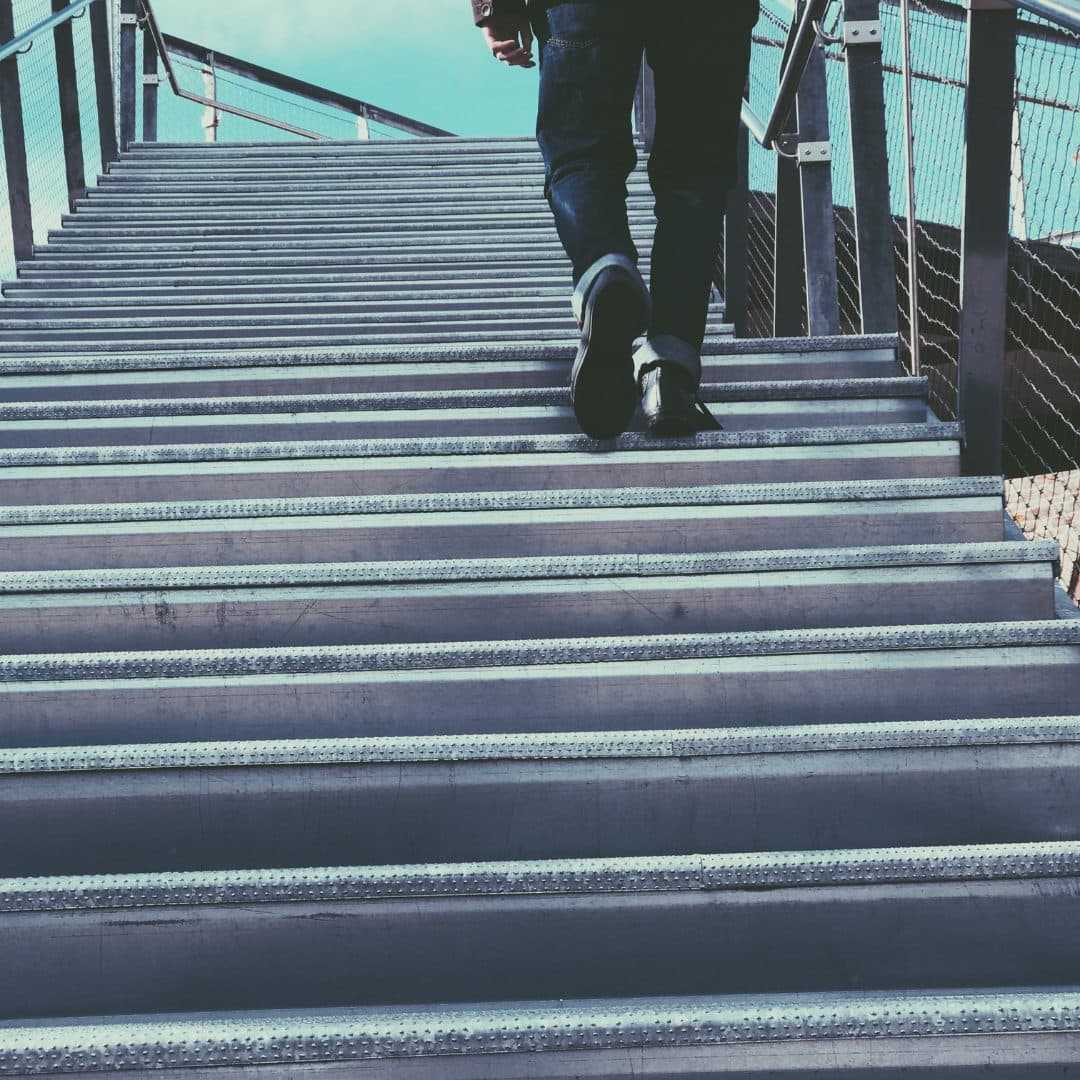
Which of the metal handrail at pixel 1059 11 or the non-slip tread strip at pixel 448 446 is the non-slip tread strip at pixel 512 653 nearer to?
the non-slip tread strip at pixel 448 446

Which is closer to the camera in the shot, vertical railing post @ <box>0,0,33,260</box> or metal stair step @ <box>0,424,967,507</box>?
metal stair step @ <box>0,424,967,507</box>

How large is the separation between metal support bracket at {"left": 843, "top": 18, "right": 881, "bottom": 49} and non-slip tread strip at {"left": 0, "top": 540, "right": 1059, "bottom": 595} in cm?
127

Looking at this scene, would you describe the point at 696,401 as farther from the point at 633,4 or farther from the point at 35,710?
the point at 35,710

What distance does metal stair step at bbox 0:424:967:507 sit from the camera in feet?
5.72

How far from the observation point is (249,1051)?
857mm

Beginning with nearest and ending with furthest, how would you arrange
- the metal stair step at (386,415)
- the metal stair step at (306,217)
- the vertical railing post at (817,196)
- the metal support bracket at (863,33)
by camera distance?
the metal stair step at (386,415) < the metal support bracket at (863,33) < the vertical railing post at (817,196) < the metal stair step at (306,217)

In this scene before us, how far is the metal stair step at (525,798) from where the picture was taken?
1137 mm

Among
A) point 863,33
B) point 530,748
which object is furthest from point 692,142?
point 530,748

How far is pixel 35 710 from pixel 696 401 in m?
1.00

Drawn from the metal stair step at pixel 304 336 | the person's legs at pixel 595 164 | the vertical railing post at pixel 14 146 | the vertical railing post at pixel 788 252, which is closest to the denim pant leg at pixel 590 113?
the person's legs at pixel 595 164

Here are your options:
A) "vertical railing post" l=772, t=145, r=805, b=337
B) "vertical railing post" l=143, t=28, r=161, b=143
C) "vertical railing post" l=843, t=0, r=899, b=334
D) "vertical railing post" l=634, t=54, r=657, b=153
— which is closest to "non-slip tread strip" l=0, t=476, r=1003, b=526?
"vertical railing post" l=843, t=0, r=899, b=334

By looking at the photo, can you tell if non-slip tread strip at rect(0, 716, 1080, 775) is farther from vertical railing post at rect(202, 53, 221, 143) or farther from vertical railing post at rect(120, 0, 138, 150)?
vertical railing post at rect(202, 53, 221, 143)

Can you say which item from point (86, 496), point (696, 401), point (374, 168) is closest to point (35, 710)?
point (86, 496)

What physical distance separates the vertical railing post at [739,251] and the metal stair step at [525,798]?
2.04m
